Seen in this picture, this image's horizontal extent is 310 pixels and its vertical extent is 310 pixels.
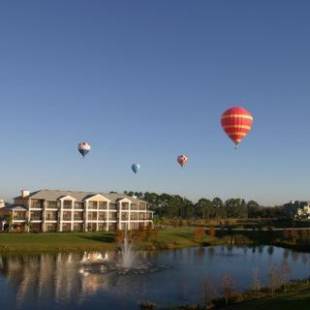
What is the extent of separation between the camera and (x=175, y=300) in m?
36.9

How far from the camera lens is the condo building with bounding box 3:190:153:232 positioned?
9325 cm

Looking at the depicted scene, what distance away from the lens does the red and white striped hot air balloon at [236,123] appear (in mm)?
44719

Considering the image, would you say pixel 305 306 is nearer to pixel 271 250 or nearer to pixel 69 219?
pixel 271 250

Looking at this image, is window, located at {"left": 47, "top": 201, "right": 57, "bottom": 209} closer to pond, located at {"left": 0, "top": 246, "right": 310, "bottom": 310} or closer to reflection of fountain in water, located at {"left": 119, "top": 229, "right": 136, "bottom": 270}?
reflection of fountain in water, located at {"left": 119, "top": 229, "right": 136, "bottom": 270}

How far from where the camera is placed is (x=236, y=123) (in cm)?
4488

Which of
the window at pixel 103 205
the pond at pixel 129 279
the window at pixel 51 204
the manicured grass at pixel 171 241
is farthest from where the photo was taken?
the window at pixel 103 205

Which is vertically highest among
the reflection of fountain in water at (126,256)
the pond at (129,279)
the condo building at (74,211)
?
the condo building at (74,211)

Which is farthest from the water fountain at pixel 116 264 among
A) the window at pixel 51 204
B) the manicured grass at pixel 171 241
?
the window at pixel 51 204

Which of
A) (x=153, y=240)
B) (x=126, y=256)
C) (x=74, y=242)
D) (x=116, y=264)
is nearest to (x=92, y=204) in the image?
(x=153, y=240)

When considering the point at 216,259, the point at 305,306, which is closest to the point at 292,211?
the point at 216,259

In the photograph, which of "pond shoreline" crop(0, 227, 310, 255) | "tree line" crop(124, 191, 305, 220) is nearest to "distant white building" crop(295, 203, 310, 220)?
"tree line" crop(124, 191, 305, 220)

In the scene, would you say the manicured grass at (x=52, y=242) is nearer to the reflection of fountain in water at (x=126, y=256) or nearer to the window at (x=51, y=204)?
the reflection of fountain in water at (x=126, y=256)

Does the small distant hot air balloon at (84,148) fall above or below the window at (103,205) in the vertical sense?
above

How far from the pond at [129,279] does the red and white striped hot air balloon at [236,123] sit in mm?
12411
